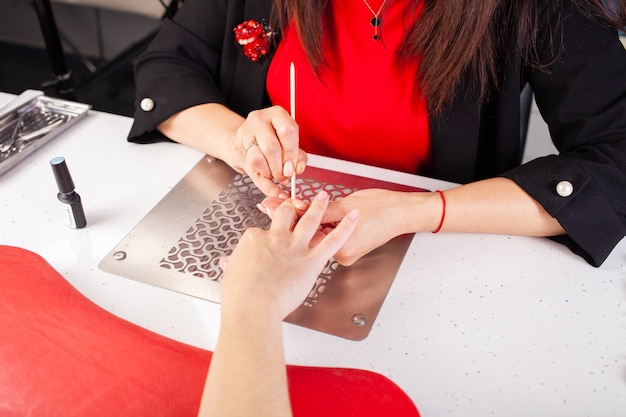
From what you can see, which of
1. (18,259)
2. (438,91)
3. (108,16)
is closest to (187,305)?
(18,259)

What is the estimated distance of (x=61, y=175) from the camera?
859mm

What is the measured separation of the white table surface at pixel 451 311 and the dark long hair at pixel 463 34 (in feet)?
0.62

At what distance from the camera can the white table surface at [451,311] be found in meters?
0.69

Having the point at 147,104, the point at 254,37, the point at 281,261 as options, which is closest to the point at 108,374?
the point at 281,261

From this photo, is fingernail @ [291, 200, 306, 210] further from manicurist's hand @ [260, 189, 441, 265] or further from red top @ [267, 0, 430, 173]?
red top @ [267, 0, 430, 173]

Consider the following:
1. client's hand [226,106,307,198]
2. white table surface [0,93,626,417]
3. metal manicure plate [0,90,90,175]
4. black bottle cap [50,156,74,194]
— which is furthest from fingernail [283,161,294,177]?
metal manicure plate [0,90,90,175]

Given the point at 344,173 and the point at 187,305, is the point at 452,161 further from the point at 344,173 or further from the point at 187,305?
the point at 187,305

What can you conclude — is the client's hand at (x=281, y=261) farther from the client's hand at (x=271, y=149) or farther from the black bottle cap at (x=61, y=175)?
the black bottle cap at (x=61, y=175)

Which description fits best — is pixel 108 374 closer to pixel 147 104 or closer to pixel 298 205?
pixel 298 205

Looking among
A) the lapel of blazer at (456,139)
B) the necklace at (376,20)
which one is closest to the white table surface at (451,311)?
the lapel of blazer at (456,139)

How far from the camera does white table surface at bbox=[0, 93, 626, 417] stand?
2.26 feet

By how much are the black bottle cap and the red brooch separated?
42cm

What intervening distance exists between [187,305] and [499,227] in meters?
0.46

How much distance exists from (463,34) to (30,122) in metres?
0.78
